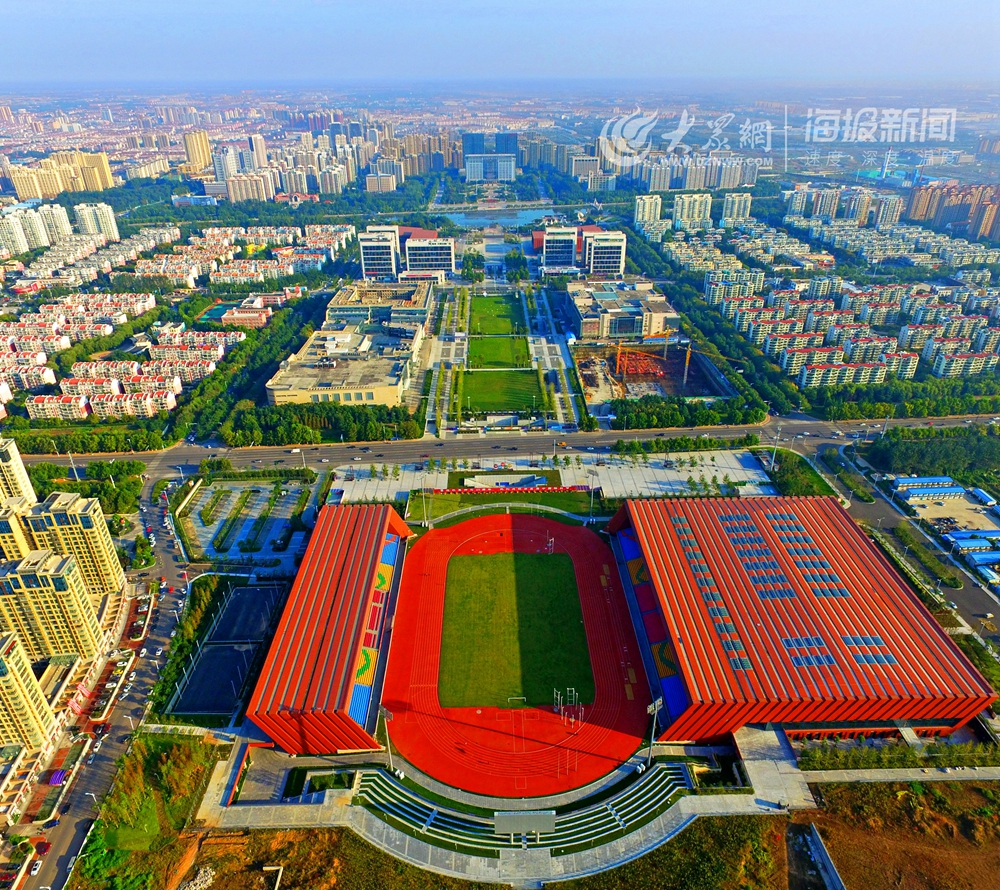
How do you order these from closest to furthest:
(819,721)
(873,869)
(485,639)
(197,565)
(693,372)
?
(873,869) → (819,721) → (485,639) → (197,565) → (693,372)

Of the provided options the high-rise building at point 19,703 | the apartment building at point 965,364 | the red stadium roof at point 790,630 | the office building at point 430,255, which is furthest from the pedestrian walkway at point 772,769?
the office building at point 430,255

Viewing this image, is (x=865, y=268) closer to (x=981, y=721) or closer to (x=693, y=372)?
(x=693, y=372)

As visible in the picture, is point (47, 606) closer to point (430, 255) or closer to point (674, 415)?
point (674, 415)

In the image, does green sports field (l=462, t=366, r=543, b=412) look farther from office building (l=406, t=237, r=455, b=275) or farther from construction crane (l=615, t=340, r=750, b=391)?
office building (l=406, t=237, r=455, b=275)

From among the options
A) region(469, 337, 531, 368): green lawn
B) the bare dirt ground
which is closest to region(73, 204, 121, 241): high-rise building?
region(469, 337, 531, 368): green lawn

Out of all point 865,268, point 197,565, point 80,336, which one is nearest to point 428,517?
point 197,565

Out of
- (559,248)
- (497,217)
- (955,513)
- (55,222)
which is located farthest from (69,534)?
(497,217)

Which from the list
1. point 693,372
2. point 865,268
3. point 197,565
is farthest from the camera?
point 865,268
